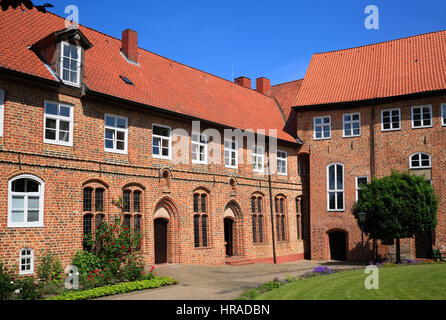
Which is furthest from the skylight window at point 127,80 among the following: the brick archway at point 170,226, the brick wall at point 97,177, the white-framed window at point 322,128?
the white-framed window at point 322,128

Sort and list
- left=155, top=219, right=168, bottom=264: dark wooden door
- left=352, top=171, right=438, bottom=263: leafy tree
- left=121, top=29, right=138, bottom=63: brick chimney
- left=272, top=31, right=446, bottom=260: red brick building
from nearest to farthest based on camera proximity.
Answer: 1. left=155, top=219, right=168, bottom=264: dark wooden door
2. left=352, top=171, right=438, bottom=263: leafy tree
3. left=121, top=29, right=138, bottom=63: brick chimney
4. left=272, top=31, right=446, bottom=260: red brick building

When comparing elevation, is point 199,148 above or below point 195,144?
below

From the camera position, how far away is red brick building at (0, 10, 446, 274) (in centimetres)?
1599

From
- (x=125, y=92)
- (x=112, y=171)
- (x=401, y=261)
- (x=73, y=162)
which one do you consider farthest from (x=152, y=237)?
(x=401, y=261)

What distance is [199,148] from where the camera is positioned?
22781 mm

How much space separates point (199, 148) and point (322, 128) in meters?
9.88

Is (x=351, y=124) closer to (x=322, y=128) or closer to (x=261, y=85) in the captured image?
(x=322, y=128)

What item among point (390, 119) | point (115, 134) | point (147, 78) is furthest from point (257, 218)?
point (115, 134)

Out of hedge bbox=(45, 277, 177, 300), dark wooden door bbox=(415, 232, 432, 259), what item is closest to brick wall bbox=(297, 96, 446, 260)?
dark wooden door bbox=(415, 232, 432, 259)

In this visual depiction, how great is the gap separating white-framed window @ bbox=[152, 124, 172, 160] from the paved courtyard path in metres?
4.75

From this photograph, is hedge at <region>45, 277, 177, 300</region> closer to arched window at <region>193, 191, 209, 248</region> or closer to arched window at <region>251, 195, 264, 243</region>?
arched window at <region>193, 191, 209, 248</region>

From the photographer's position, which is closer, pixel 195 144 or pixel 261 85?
pixel 195 144

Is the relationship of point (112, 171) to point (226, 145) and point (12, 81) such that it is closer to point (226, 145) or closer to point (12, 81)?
point (12, 81)

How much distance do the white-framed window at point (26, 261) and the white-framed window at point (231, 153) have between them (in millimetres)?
11482
